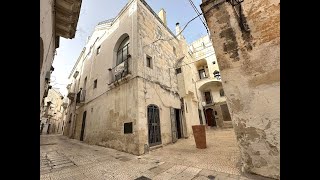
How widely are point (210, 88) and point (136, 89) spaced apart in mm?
14523

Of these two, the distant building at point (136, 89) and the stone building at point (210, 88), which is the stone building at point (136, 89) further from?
the stone building at point (210, 88)

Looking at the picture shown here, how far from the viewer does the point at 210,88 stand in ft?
62.6

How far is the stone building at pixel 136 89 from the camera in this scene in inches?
271

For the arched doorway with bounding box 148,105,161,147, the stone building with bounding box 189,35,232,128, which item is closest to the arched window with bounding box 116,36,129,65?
the arched doorway with bounding box 148,105,161,147

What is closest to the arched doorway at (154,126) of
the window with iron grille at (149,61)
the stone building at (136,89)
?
the stone building at (136,89)

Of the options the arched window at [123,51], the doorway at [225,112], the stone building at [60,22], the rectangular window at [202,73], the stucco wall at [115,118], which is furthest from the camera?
the rectangular window at [202,73]

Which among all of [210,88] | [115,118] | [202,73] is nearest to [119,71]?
[115,118]

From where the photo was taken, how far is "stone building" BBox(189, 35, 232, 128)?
1730 cm

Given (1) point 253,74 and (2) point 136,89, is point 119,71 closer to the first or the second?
(2) point 136,89

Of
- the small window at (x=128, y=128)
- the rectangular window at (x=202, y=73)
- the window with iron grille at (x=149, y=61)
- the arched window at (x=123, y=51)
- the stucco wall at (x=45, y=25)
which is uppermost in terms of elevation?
the rectangular window at (x=202, y=73)

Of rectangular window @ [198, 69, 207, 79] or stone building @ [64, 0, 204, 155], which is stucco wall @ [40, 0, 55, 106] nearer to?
stone building @ [64, 0, 204, 155]
